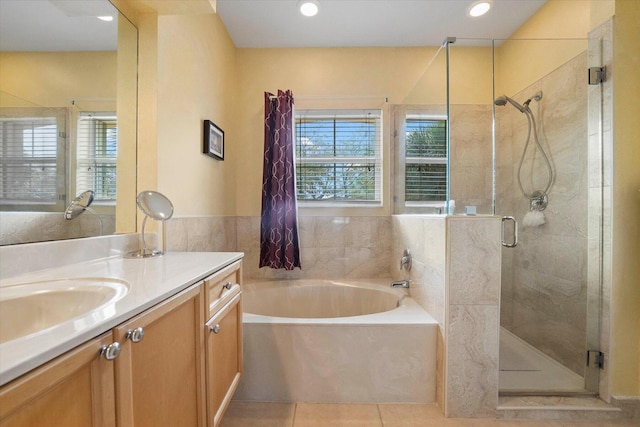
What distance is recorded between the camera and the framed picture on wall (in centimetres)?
198

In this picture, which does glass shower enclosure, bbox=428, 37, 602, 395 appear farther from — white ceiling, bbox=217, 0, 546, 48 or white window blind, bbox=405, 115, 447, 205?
white ceiling, bbox=217, 0, 546, 48

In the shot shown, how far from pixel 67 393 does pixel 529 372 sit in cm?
221

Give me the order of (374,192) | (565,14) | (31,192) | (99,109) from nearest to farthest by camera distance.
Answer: (31,192)
(99,109)
(565,14)
(374,192)

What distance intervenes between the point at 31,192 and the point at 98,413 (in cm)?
85

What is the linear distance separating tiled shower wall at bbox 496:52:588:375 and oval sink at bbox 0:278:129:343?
6.08ft

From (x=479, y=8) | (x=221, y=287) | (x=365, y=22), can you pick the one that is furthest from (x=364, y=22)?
(x=221, y=287)

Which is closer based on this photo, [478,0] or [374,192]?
[478,0]

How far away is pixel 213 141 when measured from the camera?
2080 mm

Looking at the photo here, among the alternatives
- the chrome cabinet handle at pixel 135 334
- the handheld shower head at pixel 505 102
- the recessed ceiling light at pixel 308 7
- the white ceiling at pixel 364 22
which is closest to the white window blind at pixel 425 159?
the handheld shower head at pixel 505 102

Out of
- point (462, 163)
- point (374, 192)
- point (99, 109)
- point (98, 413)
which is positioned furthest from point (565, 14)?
point (98, 413)

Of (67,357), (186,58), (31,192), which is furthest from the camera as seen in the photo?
(186,58)

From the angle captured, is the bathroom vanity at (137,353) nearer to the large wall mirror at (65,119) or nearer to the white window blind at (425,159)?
the large wall mirror at (65,119)

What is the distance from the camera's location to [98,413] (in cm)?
54

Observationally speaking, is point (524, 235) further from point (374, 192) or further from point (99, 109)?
point (99, 109)
